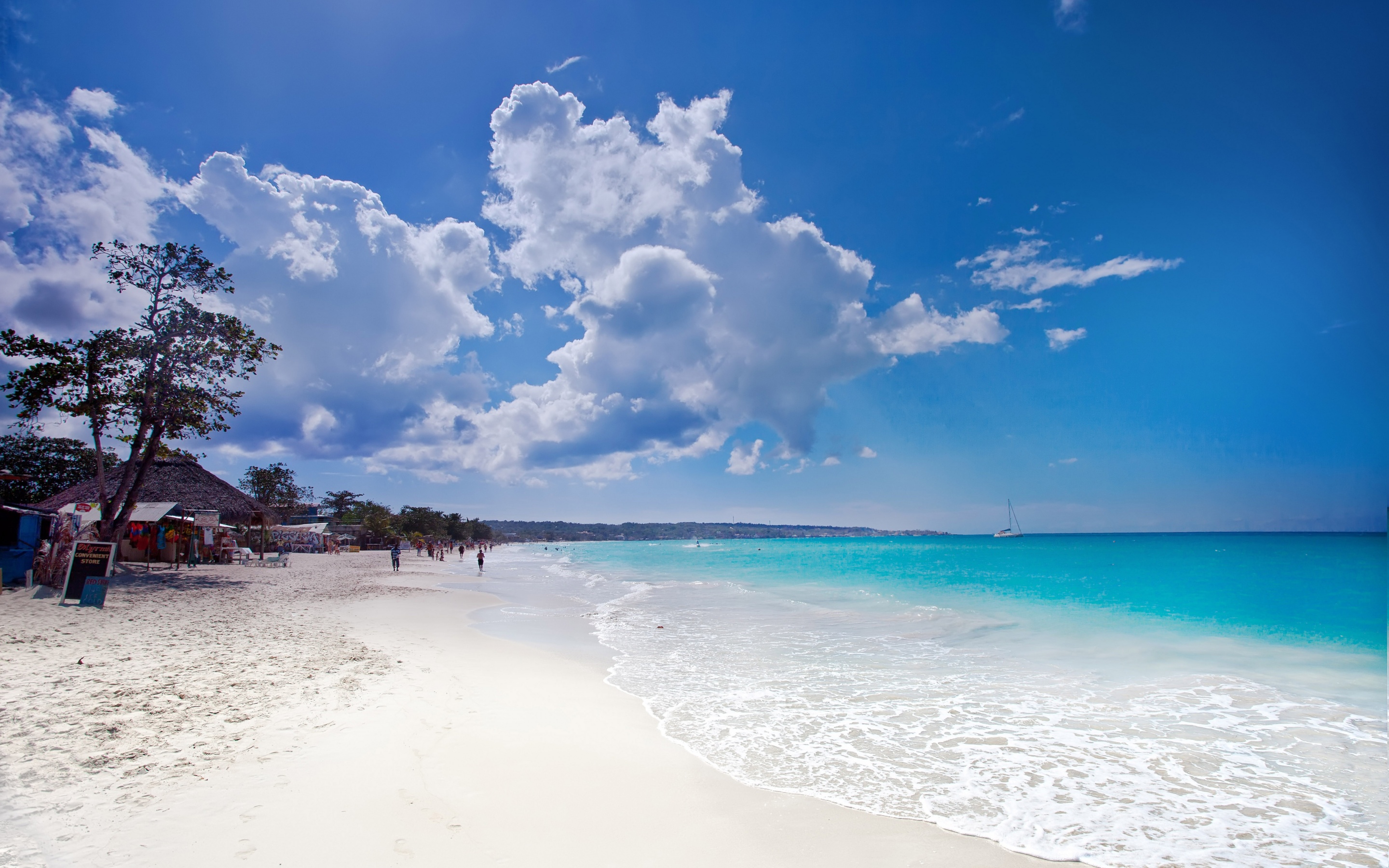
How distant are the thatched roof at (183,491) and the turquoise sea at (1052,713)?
17799mm

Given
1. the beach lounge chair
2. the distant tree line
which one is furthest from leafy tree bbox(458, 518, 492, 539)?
the beach lounge chair

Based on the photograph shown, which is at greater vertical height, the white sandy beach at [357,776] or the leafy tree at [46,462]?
the leafy tree at [46,462]

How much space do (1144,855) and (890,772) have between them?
78.8 inches

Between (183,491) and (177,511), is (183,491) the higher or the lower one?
the higher one

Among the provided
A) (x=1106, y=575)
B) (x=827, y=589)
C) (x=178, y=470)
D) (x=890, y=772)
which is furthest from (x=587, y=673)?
(x=1106, y=575)

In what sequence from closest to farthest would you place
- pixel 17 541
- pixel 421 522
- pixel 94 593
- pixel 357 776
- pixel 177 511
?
pixel 357 776, pixel 94 593, pixel 17 541, pixel 177 511, pixel 421 522

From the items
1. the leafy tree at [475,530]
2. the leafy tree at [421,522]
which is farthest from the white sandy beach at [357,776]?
the leafy tree at [475,530]

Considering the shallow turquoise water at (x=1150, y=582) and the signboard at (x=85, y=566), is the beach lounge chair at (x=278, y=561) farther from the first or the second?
the shallow turquoise water at (x=1150, y=582)

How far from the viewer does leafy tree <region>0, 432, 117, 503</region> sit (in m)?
44.5

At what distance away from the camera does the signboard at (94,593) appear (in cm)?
1166

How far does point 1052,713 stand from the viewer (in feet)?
25.6

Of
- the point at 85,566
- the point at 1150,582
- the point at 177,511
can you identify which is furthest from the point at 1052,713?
the point at 1150,582

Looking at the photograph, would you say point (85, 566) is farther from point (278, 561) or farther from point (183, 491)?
point (278, 561)

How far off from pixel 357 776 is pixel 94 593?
11.9 meters
